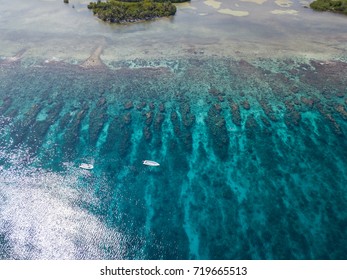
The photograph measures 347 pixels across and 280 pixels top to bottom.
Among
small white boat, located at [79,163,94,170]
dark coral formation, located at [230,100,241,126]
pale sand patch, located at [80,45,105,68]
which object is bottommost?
small white boat, located at [79,163,94,170]

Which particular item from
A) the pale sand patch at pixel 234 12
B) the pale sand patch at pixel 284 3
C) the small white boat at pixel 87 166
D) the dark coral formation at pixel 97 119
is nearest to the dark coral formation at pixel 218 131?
the dark coral formation at pixel 97 119

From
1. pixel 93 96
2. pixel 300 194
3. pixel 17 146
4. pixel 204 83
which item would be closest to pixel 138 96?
pixel 93 96

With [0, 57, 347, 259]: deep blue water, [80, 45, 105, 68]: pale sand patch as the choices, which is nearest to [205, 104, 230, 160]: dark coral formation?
[0, 57, 347, 259]: deep blue water

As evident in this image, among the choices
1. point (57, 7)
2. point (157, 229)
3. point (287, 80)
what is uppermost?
point (57, 7)

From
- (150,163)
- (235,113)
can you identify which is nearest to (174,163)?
(150,163)

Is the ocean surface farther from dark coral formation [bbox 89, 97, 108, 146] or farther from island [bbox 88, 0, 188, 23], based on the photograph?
island [bbox 88, 0, 188, 23]

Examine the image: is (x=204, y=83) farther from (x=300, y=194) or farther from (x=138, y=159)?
(x=300, y=194)

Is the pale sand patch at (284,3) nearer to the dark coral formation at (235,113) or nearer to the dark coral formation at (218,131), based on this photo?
the dark coral formation at (235,113)
